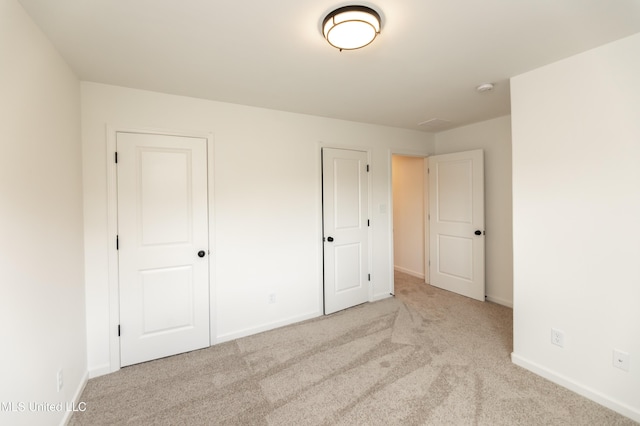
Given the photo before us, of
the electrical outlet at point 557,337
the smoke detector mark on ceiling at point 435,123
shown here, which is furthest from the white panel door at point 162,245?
the electrical outlet at point 557,337

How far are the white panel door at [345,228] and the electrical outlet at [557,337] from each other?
78.5 inches

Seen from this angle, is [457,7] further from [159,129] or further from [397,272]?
[397,272]

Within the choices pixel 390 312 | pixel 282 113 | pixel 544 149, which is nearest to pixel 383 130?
pixel 282 113

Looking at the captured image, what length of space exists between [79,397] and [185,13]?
266 centimetres

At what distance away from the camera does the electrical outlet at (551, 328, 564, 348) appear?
2096 millimetres

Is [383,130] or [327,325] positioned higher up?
[383,130]

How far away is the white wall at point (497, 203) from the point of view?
3.55 meters

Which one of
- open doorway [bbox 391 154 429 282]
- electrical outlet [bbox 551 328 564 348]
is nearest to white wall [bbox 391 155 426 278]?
open doorway [bbox 391 154 429 282]

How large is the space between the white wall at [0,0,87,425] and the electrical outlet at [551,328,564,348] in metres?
3.29

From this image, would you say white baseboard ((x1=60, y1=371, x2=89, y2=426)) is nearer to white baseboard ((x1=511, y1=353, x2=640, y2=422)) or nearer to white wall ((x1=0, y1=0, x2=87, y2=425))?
white wall ((x1=0, y1=0, x2=87, y2=425))

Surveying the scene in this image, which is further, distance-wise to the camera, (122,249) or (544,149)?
(122,249)

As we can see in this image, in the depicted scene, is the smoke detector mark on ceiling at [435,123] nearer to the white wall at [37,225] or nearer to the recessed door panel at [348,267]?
the recessed door panel at [348,267]

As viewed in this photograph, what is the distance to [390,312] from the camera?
3422mm

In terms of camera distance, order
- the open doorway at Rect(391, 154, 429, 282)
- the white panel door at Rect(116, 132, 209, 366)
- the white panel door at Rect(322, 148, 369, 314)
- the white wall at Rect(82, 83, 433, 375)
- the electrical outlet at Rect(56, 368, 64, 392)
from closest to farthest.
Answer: the electrical outlet at Rect(56, 368, 64, 392)
the white wall at Rect(82, 83, 433, 375)
the white panel door at Rect(116, 132, 209, 366)
the white panel door at Rect(322, 148, 369, 314)
the open doorway at Rect(391, 154, 429, 282)
